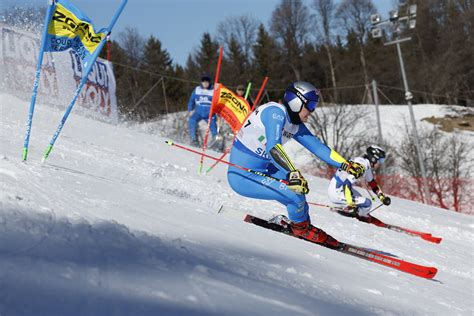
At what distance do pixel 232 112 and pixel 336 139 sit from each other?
24219mm

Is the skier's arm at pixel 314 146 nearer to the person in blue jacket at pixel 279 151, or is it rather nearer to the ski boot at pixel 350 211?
the person in blue jacket at pixel 279 151

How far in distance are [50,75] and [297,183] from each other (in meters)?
8.83

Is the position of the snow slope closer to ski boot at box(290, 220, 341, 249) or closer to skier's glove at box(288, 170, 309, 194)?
skier's glove at box(288, 170, 309, 194)

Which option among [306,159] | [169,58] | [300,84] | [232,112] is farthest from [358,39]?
[300,84]

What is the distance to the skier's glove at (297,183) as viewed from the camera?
5.07 m

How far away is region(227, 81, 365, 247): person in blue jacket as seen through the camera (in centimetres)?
537

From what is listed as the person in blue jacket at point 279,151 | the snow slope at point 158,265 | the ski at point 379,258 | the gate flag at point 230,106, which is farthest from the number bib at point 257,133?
the gate flag at point 230,106

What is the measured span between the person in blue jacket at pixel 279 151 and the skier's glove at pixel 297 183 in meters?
0.09


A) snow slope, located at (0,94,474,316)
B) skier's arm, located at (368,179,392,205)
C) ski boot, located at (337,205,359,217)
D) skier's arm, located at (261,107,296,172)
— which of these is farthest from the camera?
ski boot, located at (337,205,359,217)

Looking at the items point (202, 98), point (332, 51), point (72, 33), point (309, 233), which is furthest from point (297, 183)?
point (332, 51)

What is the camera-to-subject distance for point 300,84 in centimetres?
564

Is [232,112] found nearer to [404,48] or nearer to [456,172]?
[456,172]

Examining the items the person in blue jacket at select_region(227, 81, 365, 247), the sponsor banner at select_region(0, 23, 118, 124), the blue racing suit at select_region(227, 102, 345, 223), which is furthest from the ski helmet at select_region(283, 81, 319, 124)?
the sponsor banner at select_region(0, 23, 118, 124)

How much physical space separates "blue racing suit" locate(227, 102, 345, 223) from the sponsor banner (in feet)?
24.6
